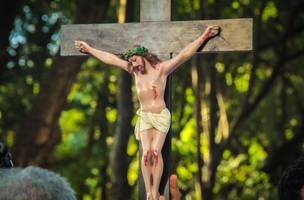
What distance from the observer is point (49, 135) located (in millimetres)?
7422

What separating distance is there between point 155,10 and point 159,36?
0.22m

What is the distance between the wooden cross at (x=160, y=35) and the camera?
4.43 metres

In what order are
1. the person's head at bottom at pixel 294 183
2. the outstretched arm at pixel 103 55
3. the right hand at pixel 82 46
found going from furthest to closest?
the right hand at pixel 82 46
the outstretched arm at pixel 103 55
the person's head at bottom at pixel 294 183

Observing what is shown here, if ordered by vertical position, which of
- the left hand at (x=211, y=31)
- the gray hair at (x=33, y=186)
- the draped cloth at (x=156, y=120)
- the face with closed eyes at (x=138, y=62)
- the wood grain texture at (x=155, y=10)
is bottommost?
the gray hair at (x=33, y=186)

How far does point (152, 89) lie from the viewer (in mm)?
4344

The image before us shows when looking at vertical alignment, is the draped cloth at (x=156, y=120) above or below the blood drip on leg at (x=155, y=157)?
above

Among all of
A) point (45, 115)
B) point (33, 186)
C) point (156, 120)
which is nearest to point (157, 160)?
point (156, 120)

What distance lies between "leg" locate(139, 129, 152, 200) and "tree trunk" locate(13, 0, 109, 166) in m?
3.16

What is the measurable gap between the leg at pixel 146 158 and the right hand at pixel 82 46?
72 centimetres

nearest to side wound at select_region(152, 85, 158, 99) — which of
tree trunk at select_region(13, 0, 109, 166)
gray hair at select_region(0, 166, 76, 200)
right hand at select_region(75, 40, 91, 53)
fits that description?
right hand at select_region(75, 40, 91, 53)

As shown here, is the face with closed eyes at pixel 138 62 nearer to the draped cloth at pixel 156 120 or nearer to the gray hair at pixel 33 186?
the draped cloth at pixel 156 120

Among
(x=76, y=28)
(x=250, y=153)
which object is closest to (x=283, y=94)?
(x=250, y=153)

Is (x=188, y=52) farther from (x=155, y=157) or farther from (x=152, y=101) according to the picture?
(x=155, y=157)

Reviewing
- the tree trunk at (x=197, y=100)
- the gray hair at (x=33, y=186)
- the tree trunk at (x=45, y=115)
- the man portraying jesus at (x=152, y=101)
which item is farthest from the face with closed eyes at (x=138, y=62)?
the tree trunk at (x=197, y=100)
